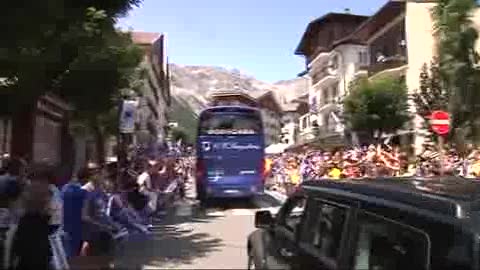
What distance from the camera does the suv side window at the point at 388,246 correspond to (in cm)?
335

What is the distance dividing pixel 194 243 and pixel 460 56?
1269cm

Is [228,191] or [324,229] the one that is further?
[228,191]

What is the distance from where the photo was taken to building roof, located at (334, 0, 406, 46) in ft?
143

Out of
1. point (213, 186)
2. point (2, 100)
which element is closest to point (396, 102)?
point (213, 186)

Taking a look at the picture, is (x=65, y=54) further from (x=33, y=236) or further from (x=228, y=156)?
(x=228, y=156)

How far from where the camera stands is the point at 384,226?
3795 millimetres

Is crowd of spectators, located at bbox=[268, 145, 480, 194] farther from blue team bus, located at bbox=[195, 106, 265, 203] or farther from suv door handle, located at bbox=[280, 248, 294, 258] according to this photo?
suv door handle, located at bbox=[280, 248, 294, 258]

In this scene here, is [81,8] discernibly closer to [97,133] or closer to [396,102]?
[97,133]

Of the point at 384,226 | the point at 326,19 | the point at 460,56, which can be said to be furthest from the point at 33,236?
the point at 326,19

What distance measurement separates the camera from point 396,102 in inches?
1542

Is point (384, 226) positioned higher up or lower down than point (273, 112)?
lower down

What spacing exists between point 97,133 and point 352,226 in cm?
2536

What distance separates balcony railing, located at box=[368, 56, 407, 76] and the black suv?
38.1 metres

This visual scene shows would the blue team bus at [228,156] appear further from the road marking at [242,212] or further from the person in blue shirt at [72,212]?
the person in blue shirt at [72,212]
